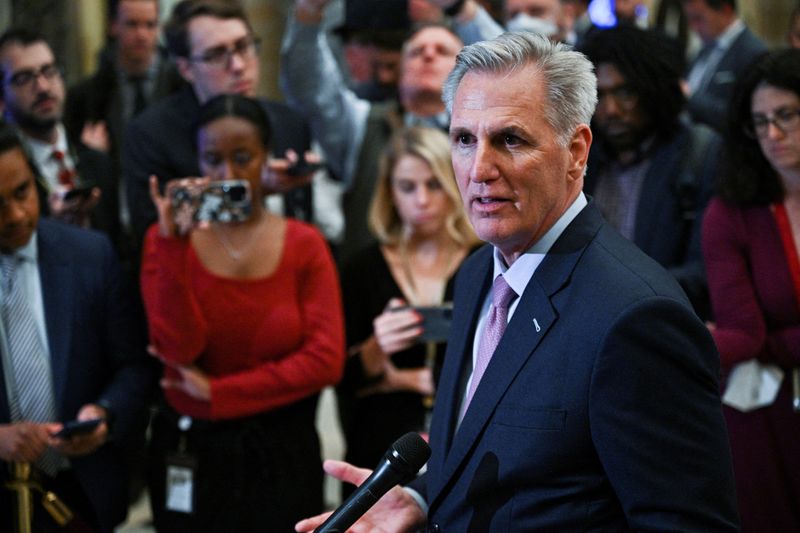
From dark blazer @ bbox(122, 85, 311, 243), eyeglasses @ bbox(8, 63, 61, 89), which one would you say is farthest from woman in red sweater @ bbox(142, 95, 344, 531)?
eyeglasses @ bbox(8, 63, 61, 89)

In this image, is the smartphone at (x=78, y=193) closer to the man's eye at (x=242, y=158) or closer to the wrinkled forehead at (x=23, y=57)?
the man's eye at (x=242, y=158)

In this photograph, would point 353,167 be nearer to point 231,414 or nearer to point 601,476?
point 231,414

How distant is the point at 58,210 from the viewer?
12.5ft

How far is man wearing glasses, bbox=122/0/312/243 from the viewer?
3965mm

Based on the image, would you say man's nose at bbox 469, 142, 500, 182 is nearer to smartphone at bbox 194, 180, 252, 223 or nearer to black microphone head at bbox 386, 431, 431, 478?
black microphone head at bbox 386, 431, 431, 478

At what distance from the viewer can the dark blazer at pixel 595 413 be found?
170 cm

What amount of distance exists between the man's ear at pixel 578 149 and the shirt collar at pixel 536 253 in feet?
0.18

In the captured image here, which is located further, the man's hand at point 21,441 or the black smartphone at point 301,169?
the black smartphone at point 301,169

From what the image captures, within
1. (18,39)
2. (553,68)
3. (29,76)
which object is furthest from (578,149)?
(18,39)

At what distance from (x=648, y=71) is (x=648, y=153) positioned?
27 centimetres

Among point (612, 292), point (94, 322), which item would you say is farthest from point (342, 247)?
point (612, 292)

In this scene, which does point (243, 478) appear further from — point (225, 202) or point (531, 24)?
point (531, 24)

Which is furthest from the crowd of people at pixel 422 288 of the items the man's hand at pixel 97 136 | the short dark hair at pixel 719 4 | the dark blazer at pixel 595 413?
the short dark hair at pixel 719 4

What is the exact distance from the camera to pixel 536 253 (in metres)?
1.96
